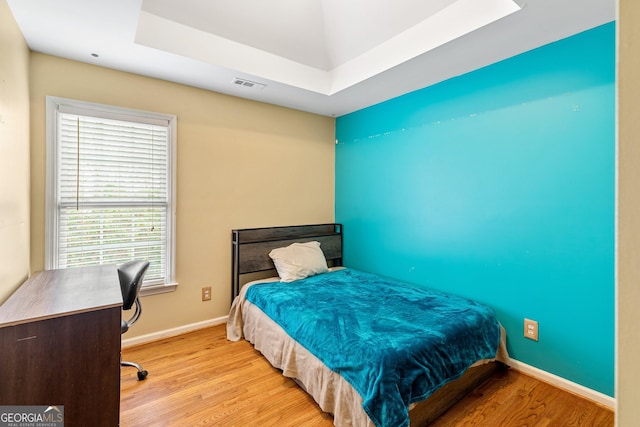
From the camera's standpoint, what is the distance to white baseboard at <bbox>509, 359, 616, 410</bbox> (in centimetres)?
190

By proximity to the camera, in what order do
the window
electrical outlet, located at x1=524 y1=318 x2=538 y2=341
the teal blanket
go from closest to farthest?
the teal blanket, electrical outlet, located at x1=524 y1=318 x2=538 y2=341, the window

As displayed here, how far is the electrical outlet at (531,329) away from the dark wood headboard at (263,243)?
2040 mm

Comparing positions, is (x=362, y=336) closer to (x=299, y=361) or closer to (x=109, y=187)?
(x=299, y=361)

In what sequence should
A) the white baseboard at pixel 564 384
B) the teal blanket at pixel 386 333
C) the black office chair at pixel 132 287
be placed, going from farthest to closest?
the black office chair at pixel 132 287, the white baseboard at pixel 564 384, the teal blanket at pixel 386 333

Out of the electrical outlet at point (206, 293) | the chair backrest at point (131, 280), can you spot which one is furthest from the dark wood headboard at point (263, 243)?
the chair backrest at point (131, 280)

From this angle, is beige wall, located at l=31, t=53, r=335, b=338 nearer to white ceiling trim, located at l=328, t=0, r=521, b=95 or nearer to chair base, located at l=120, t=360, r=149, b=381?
chair base, located at l=120, t=360, r=149, b=381

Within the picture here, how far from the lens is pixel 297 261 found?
305 centimetres

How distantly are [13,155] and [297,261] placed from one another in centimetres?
219

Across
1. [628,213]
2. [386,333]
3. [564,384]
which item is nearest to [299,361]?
[386,333]

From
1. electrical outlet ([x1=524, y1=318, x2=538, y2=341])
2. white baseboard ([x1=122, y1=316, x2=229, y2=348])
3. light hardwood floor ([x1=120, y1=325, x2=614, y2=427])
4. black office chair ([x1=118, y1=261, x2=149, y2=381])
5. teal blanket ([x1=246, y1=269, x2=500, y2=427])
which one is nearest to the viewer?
teal blanket ([x1=246, y1=269, x2=500, y2=427])

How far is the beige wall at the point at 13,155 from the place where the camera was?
1.58m

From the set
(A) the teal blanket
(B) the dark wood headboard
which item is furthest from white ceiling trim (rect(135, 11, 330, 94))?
(A) the teal blanket

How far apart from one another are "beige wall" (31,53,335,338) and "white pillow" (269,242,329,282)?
1.33ft

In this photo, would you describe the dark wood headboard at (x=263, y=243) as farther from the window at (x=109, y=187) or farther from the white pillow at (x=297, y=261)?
the window at (x=109, y=187)
